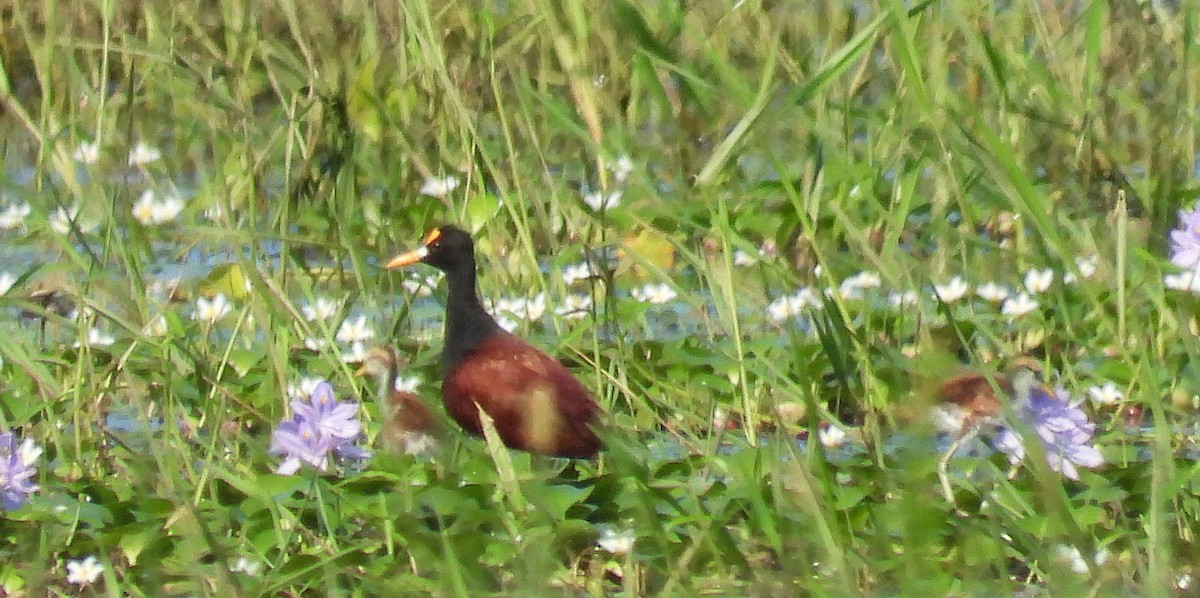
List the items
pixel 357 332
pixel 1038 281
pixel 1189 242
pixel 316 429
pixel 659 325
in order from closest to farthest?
1. pixel 316 429
2. pixel 1189 242
3. pixel 357 332
4. pixel 1038 281
5. pixel 659 325

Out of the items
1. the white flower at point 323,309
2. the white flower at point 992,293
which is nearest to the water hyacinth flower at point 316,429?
the white flower at point 323,309

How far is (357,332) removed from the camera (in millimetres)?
3977

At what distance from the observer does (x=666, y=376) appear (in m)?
3.74

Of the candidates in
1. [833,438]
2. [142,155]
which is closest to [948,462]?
[833,438]

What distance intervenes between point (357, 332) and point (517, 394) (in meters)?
0.55

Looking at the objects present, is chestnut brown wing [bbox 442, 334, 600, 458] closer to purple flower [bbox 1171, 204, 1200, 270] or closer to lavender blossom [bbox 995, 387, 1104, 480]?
lavender blossom [bbox 995, 387, 1104, 480]

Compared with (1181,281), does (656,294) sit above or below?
below

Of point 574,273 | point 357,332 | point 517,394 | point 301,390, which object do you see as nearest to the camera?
point 301,390

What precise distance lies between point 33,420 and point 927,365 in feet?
7.30

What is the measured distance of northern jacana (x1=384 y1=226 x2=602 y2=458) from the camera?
333 centimetres

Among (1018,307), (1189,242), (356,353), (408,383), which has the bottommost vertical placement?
(408,383)

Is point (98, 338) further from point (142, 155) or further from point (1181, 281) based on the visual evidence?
point (1181, 281)

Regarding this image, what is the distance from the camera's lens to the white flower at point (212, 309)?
3836 mm

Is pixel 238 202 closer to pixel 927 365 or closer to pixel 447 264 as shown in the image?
pixel 447 264
